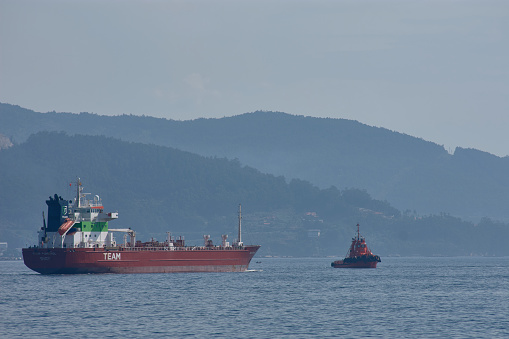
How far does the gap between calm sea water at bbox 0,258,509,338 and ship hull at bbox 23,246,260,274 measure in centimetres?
173

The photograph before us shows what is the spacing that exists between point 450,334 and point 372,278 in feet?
214

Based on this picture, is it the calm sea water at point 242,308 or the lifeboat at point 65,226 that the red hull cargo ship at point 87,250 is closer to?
the lifeboat at point 65,226

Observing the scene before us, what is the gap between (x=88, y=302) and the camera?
3329 inches

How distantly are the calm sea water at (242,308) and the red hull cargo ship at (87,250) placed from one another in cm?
204

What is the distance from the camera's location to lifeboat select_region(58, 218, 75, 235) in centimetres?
11568

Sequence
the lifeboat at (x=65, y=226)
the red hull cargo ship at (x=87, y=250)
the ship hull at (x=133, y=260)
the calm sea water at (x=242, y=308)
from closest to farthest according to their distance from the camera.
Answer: the calm sea water at (x=242, y=308), the lifeboat at (x=65, y=226), the ship hull at (x=133, y=260), the red hull cargo ship at (x=87, y=250)

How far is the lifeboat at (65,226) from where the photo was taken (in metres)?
116

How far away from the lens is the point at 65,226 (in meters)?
116

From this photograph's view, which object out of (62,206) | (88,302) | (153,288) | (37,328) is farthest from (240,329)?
(62,206)

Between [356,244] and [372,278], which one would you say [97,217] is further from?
[356,244]

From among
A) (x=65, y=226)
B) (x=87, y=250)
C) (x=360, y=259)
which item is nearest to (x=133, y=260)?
(x=87, y=250)

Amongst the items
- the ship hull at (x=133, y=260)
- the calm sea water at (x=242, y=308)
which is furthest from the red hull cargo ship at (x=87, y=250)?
the calm sea water at (x=242, y=308)

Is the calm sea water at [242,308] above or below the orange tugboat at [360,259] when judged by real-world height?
below

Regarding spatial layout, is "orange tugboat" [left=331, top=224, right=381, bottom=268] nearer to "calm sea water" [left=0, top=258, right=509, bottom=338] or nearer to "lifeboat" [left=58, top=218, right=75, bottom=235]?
"calm sea water" [left=0, top=258, right=509, bottom=338]
